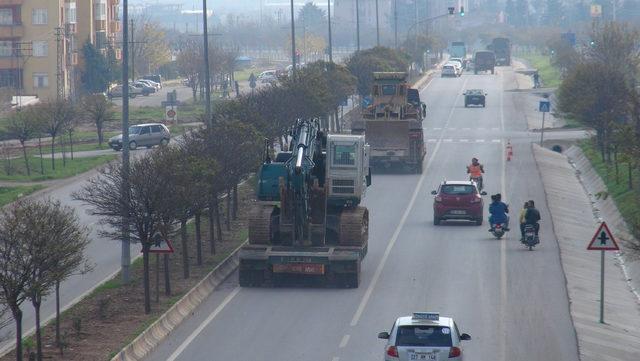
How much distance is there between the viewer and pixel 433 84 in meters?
121

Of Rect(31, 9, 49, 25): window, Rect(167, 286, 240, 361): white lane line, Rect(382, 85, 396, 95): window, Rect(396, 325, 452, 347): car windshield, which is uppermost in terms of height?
Rect(31, 9, 49, 25): window

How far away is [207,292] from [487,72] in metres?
118

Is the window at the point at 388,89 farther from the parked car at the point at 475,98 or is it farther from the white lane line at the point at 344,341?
the parked car at the point at 475,98

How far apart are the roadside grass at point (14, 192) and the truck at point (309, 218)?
1941 cm

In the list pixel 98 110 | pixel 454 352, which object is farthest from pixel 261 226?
pixel 98 110

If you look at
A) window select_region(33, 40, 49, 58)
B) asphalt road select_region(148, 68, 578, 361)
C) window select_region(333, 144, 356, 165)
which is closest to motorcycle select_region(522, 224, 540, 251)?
asphalt road select_region(148, 68, 578, 361)

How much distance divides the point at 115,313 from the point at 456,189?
16.7 m

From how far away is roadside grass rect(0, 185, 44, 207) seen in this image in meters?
49.2

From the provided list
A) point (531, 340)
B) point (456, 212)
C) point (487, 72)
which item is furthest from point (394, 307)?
point (487, 72)

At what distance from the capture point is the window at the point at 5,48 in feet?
354

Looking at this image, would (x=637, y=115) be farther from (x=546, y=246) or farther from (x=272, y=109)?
(x=272, y=109)

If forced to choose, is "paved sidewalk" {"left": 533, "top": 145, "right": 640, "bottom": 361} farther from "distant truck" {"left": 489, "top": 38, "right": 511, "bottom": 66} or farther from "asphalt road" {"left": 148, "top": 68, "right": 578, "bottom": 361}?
"distant truck" {"left": 489, "top": 38, "right": 511, "bottom": 66}

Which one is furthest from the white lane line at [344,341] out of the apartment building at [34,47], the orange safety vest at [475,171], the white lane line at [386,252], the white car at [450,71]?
the white car at [450,71]

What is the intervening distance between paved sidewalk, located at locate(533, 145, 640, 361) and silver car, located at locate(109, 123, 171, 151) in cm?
2603
